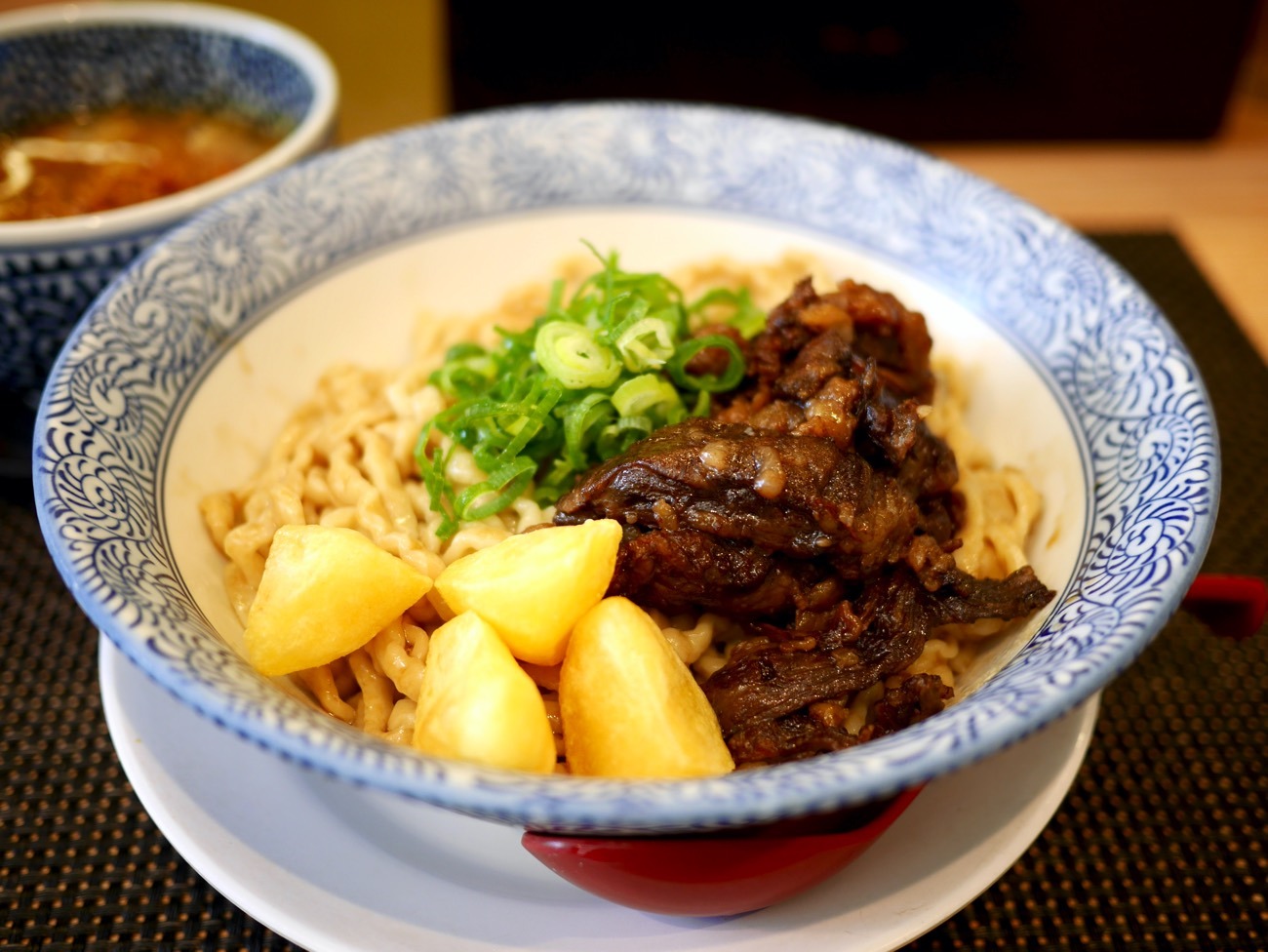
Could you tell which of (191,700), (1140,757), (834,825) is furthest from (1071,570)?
(191,700)

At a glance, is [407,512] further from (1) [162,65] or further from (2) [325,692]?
(1) [162,65]

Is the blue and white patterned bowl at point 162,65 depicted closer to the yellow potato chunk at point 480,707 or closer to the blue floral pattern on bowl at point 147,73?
the blue floral pattern on bowl at point 147,73

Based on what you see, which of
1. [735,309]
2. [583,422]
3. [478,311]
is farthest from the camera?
[478,311]

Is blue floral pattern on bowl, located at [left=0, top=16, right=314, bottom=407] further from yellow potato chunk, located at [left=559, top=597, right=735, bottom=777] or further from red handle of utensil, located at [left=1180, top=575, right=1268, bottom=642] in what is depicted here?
red handle of utensil, located at [left=1180, top=575, right=1268, bottom=642]

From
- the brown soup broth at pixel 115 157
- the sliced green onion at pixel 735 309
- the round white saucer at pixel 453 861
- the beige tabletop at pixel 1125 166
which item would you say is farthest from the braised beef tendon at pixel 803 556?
the beige tabletop at pixel 1125 166

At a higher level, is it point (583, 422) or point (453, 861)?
point (583, 422)

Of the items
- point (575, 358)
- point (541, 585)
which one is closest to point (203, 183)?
point (575, 358)

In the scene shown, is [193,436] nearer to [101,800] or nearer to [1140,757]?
[101,800]

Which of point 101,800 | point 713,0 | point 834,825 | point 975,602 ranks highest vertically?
point 713,0
